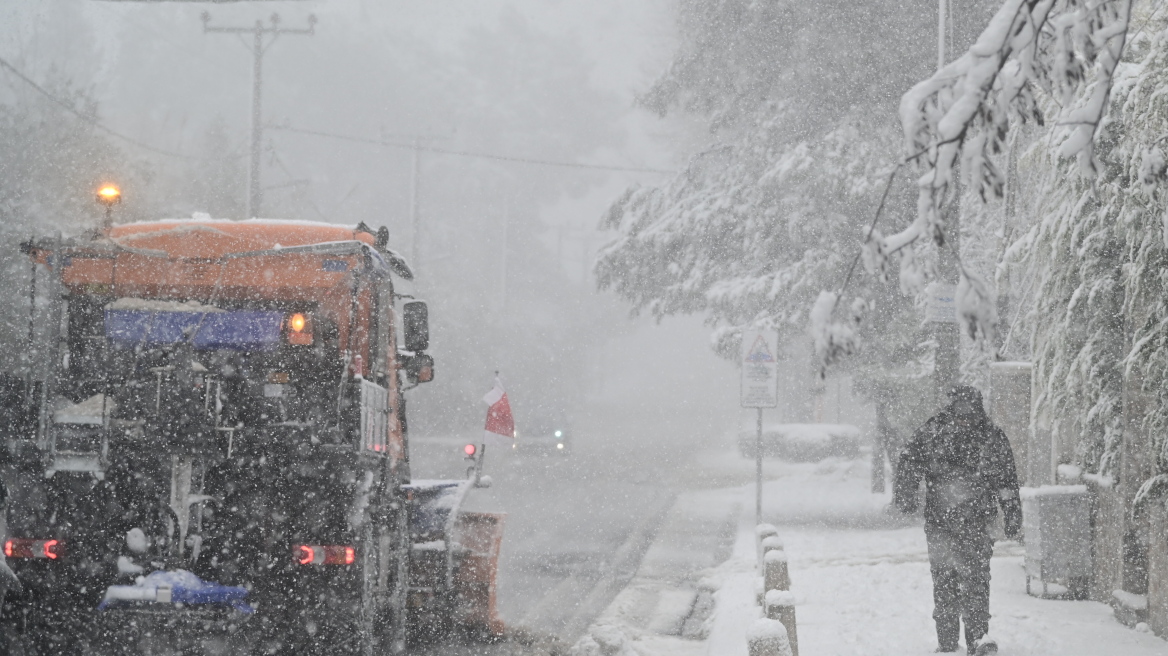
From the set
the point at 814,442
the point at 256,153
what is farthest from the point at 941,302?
the point at 814,442

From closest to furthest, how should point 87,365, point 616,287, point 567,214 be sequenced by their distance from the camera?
point 87,365, point 616,287, point 567,214

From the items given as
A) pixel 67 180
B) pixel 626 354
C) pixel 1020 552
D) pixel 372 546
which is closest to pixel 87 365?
pixel 372 546

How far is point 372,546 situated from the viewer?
668 centimetres

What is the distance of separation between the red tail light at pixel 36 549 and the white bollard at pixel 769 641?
11.8ft

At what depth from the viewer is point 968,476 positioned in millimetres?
7906

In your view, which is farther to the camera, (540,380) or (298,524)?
(540,380)

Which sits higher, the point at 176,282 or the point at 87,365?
the point at 176,282

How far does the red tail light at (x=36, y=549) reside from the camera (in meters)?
6.07

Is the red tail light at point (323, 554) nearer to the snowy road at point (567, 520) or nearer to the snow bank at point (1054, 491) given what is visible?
the snowy road at point (567, 520)

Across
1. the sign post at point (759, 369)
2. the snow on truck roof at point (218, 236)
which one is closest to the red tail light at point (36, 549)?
the snow on truck roof at point (218, 236)

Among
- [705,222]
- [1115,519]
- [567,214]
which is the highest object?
[567,214]

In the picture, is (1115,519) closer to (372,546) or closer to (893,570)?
(893,570)

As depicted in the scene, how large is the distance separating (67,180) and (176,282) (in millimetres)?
15794

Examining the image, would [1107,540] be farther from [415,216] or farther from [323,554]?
[415,216]
